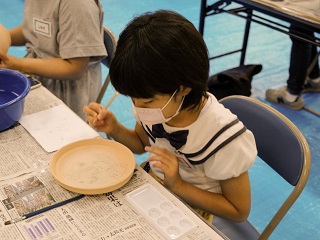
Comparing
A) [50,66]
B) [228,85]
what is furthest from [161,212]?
[228,85]

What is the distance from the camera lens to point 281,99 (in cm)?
262

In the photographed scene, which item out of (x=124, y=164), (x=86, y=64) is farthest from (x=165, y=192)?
(x=86, y=64)

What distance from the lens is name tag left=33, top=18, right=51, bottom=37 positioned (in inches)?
55.9

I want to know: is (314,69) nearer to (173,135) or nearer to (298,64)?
(298,64)

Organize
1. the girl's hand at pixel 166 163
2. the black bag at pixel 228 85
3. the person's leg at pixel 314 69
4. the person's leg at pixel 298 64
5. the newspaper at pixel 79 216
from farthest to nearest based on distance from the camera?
the person's leg at pixel 314 69 < the person's leg at pixel 298 64 < the black bag at pixel 228 85 < the girl's hand at pixel 166 163 < the newspaper at pixel 79 216

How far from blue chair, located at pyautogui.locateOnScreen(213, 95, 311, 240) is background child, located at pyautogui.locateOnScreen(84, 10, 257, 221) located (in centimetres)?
11

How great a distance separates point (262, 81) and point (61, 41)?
187 cm

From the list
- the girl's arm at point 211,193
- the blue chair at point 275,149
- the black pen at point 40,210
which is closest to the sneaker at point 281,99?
the blue chair at point 275,149

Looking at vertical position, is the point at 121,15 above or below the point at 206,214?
below

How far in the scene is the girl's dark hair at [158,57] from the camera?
2.72ft

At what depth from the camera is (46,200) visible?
89cm

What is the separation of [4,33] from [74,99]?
36 cm

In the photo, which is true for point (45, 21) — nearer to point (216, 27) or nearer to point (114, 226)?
point (114, 226)

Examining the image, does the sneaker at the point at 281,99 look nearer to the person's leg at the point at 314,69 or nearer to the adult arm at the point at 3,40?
the person's leg at the point at 314,69
